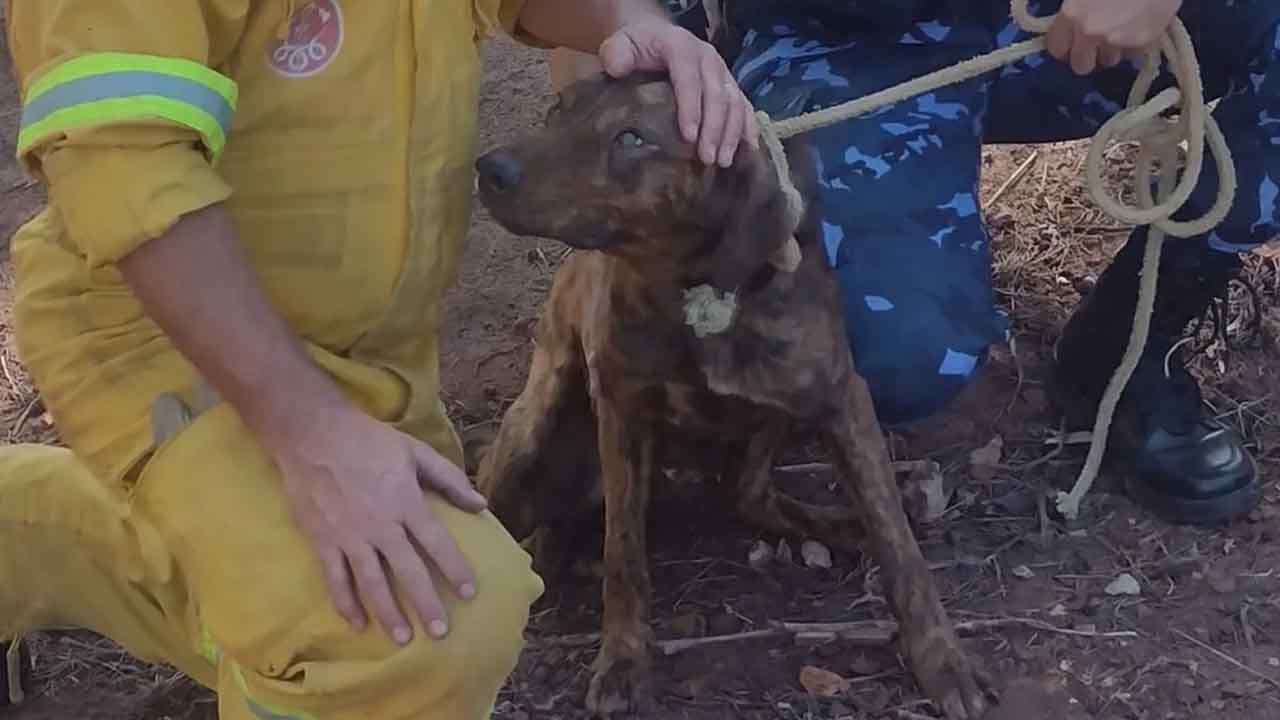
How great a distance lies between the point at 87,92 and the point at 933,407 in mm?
1621

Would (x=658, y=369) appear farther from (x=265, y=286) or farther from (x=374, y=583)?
Result: (x=374, y=583)

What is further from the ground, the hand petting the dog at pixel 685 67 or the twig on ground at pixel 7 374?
the hand petting the dog at pixel 685 67

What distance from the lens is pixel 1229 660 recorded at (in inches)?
110

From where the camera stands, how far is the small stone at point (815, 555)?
10.1 ft

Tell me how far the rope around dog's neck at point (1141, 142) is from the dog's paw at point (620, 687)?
0.75 m

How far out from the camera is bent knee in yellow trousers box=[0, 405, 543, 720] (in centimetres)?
203

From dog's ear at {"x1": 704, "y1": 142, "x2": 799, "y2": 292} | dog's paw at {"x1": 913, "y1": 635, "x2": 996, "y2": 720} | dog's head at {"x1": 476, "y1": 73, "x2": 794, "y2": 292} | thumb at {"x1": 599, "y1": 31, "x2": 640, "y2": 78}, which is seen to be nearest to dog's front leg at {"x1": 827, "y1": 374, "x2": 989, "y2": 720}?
dog's paw at {"x1": 913, "y1": 635, "x2": 996, "y2": 720}

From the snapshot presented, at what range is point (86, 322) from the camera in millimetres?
2256

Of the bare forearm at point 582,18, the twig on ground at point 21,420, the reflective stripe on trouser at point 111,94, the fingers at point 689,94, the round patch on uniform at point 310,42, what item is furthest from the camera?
the twig on ground at point 21,420

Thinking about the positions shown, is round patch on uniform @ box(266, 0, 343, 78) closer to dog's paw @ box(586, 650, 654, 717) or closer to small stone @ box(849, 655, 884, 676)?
dog's paw @ box(586, 650, 654, 717)

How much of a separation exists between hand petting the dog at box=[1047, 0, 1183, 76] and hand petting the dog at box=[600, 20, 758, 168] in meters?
0.61

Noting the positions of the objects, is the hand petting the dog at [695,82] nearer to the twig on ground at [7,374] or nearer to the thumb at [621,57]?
the thumb at [621,57]

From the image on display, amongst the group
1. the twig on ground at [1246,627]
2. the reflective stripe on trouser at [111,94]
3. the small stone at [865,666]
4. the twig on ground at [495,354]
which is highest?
the reflective stripe on trouser at [111,94]

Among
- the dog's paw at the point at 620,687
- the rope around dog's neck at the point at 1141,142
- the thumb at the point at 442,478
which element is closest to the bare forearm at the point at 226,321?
the thumb at the point at 442,478
